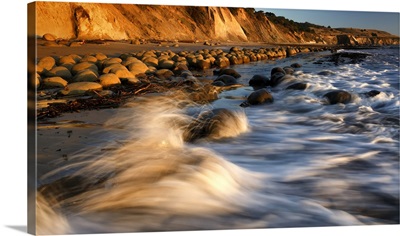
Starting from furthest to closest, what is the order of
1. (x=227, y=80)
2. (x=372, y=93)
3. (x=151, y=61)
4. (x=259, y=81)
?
(x=372, y=93)
(x=259, y=81)
(x=227, y=80)
(x=151, y=61)

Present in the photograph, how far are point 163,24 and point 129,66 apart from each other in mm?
472

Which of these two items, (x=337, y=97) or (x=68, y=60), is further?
(x=337, y=97)

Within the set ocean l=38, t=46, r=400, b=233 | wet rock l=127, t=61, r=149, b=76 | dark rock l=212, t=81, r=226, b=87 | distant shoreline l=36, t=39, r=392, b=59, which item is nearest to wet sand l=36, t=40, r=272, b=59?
distant shoreline l=36, t=39, r=392, b=59

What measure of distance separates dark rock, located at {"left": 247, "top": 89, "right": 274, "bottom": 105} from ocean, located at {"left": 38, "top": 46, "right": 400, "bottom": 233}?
0.05 meters

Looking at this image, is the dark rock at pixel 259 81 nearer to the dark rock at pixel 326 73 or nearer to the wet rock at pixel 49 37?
the dark rock at pixel 326 73

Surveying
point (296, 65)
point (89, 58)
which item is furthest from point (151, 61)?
point (296, 65)

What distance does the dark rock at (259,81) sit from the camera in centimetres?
630

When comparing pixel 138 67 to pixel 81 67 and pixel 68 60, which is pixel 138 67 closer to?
pixel 81 67

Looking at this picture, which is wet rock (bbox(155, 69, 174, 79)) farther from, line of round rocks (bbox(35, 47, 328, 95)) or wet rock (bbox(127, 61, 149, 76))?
wet rock (bbox(127, 61, 149, 76))

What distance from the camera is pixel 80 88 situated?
5.85 metres

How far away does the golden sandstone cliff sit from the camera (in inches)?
228

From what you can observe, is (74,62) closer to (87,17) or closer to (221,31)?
(87,17)

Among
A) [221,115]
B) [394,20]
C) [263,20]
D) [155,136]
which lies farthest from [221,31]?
[394,20]

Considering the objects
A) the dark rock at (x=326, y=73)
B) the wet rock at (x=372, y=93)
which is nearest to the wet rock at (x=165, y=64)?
the dark rock at (x=326, y=73)
